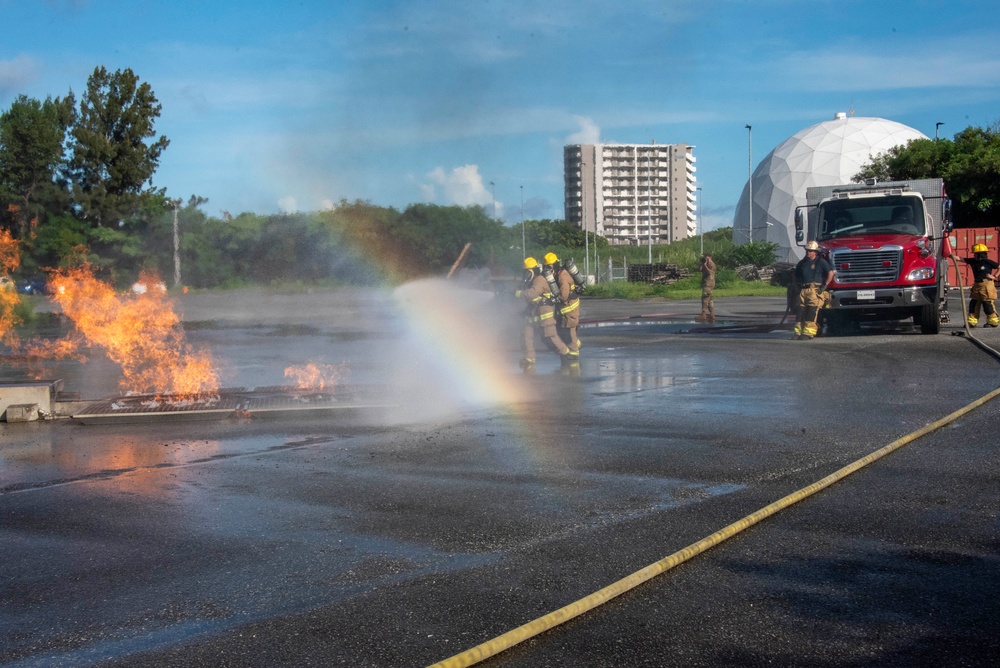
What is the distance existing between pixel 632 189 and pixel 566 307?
17278cm

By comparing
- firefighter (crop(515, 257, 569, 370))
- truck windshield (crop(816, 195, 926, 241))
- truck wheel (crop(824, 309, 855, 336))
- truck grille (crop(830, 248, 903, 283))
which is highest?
truck windshield (crop(816, 195, 926, 241))

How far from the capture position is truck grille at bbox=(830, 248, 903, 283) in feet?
56.7

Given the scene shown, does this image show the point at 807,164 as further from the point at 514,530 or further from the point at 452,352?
the point at 514,530

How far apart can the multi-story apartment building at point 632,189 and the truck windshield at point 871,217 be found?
156483 mm

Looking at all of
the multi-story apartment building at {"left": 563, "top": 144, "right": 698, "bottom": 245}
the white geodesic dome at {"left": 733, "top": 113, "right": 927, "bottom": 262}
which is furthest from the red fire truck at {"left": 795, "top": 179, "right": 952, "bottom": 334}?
the multi-story apartment building at {"left": 563, "top": 144, "right": 698, "bottom": 245}

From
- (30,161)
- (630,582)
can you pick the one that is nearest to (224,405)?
(630,582)

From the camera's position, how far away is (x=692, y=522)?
545cm

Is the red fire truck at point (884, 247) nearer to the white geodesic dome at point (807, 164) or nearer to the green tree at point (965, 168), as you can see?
the green tree at point (965, 168)

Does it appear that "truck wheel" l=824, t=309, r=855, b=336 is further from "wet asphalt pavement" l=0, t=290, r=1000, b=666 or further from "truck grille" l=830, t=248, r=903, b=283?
"wet asphalt pavement" l=0, t=290, r=1000, b=666

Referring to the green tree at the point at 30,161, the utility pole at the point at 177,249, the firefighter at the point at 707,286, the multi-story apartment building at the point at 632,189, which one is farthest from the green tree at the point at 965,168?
the multi-story apartment building at the point at 632,189

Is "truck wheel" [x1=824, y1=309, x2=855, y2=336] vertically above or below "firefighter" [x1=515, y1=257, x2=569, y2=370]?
below

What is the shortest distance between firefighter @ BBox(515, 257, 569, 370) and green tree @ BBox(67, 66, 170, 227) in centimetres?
2169

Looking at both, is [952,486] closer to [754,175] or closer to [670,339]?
[670,339]

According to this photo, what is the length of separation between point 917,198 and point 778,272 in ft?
92.5
